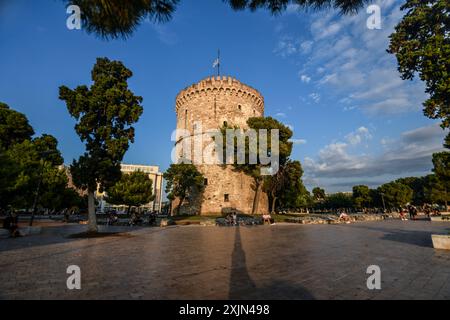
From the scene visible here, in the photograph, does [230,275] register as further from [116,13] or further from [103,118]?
[103,118]

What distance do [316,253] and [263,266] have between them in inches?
104

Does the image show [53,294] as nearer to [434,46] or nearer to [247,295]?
[247,295]

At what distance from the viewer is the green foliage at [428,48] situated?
9414 millimetres

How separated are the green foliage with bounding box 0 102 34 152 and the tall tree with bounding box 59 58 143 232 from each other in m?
22.2

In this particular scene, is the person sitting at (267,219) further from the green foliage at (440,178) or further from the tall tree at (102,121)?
the green foliage at (440,178)

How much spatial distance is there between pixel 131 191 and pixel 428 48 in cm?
4164

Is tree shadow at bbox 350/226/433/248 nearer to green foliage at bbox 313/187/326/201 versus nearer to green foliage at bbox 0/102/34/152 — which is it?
green foliage at bbox 0/102/34/152

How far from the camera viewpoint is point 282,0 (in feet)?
16.3

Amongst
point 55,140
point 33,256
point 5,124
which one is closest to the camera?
point 33,256

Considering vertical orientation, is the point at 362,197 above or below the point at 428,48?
below

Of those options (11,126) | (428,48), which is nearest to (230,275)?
(428,48)

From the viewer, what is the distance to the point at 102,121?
49.1 feet
